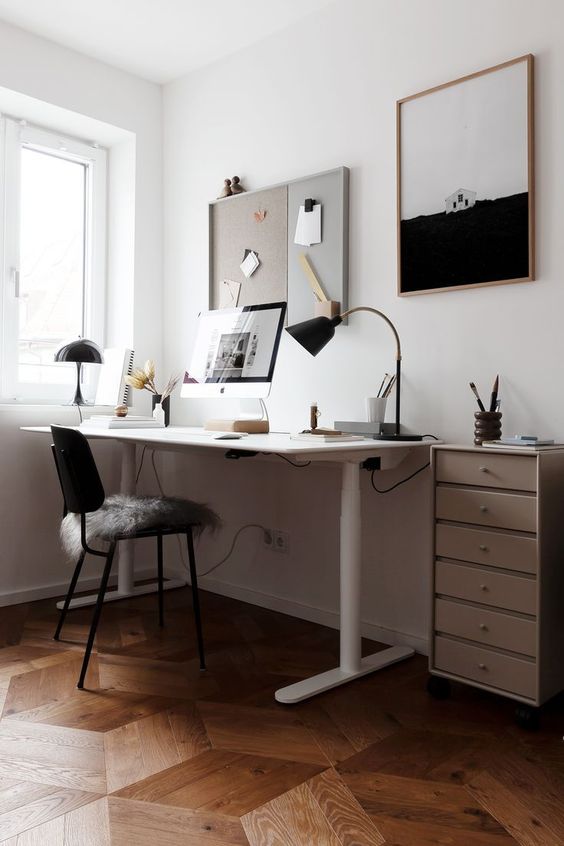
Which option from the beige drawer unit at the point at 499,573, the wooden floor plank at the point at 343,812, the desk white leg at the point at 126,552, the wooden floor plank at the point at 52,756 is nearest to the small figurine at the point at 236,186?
the desk white leg at the point at 126,552

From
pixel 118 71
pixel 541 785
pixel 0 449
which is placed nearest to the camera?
pixel 541 785

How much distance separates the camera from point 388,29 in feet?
8.29

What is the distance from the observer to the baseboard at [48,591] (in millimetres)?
3008

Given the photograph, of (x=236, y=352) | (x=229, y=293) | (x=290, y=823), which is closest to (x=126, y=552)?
(x=236, y=352)

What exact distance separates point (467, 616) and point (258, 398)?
3.57ft

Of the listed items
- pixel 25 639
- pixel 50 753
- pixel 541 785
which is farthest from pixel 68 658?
pixel 541 785

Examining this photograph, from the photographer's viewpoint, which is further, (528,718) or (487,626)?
(487,626)

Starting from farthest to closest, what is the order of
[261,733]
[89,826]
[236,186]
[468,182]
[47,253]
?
[47,253] → [236,186] → [468,182] → [261,733] → [89,826]

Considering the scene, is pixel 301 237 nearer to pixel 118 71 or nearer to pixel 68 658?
pixel 118 71

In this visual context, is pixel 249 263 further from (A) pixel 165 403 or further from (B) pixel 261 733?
(B) pixel 261 733

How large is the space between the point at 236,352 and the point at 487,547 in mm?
1233

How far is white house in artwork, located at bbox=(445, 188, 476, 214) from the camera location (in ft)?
7.45

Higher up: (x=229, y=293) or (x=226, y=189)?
(x=226, y=189)

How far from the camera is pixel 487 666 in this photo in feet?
6.41
